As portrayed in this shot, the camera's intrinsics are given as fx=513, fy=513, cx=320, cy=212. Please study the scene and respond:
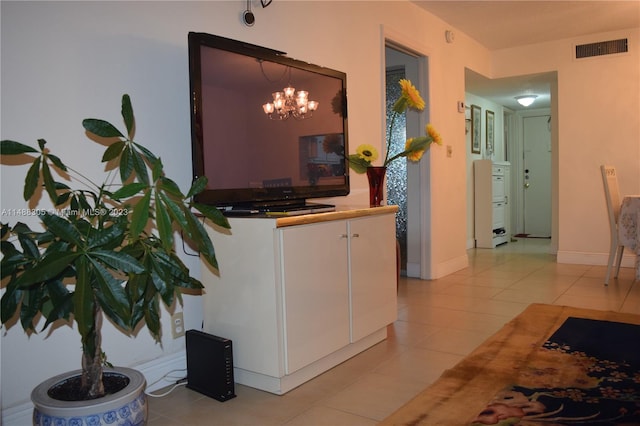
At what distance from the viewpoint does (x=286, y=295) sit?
86.4 inches

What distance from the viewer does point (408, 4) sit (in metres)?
4.31

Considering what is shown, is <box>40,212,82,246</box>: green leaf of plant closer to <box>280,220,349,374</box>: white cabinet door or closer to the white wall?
the white wall

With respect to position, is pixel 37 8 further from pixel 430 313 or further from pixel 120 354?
pixel 430 313

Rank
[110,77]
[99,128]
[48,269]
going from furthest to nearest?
1. [110,77]
2. [99,128]
3. [48,269]

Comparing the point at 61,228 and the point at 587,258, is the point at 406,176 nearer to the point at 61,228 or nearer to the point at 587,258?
the point at 587,258

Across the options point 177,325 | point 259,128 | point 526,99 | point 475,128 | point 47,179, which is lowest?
point 177,325

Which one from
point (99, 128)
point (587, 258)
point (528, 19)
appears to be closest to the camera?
point (99, 128)

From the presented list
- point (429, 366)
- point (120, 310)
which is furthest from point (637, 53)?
point (120, 310)

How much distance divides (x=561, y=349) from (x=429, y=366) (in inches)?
29.4

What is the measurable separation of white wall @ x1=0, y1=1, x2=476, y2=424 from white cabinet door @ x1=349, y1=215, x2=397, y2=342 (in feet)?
2.21

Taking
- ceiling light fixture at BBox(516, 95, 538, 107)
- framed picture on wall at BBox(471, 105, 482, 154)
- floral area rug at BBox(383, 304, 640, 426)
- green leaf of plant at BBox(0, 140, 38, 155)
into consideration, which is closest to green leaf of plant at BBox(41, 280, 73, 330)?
green leaf of plant at BBox(0, 140, 38, 155)

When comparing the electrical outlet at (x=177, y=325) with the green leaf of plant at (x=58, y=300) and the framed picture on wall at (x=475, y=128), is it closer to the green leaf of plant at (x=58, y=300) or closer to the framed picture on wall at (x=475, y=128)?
the green leaf of plant at (x=58, y=300)

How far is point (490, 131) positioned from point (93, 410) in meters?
7.17

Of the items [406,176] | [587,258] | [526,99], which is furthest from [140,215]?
[526,99]
